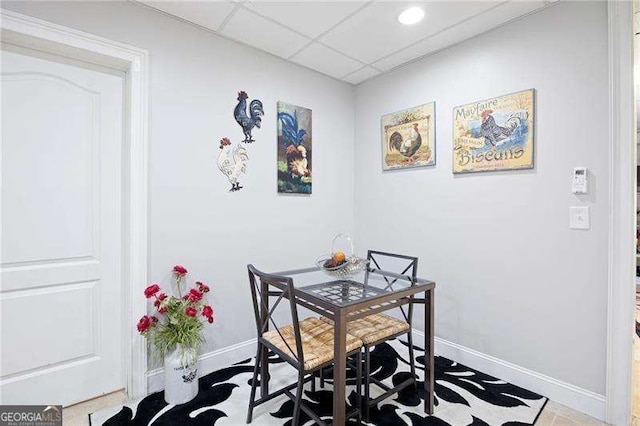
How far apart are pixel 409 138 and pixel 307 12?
4.52 ft

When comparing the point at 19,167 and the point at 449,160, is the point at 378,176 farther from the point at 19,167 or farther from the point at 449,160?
the point at 19,167

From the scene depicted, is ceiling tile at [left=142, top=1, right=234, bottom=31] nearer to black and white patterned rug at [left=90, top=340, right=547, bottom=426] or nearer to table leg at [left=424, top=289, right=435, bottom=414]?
table leg at [left=424, top=289, right=435, bottom=414]

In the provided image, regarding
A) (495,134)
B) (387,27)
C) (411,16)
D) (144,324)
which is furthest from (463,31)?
(144,324)

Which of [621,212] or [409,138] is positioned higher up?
[409,138]

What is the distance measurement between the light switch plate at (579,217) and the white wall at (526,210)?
3 centimetres

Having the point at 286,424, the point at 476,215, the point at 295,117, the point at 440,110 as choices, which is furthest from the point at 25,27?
the point at 476,215

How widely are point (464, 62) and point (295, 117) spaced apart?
4.89ft

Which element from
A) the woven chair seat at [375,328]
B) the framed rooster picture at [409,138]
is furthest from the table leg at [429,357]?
the framed rooster picture at [409,138]

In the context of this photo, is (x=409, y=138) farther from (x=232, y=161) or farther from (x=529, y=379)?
(x=529, y=379)

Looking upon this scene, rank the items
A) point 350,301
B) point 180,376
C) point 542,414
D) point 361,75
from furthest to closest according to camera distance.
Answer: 1. point 361,75
2. point 180,376
3. point 542,414
4. point 350,301

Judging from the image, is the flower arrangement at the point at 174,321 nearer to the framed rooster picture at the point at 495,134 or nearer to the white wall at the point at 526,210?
the white wall at the point at 526,210

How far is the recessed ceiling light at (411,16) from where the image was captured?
2.06 metres

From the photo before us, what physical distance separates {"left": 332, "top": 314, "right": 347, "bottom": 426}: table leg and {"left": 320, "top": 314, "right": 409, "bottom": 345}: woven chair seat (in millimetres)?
330

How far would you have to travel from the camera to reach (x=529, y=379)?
211 cm
